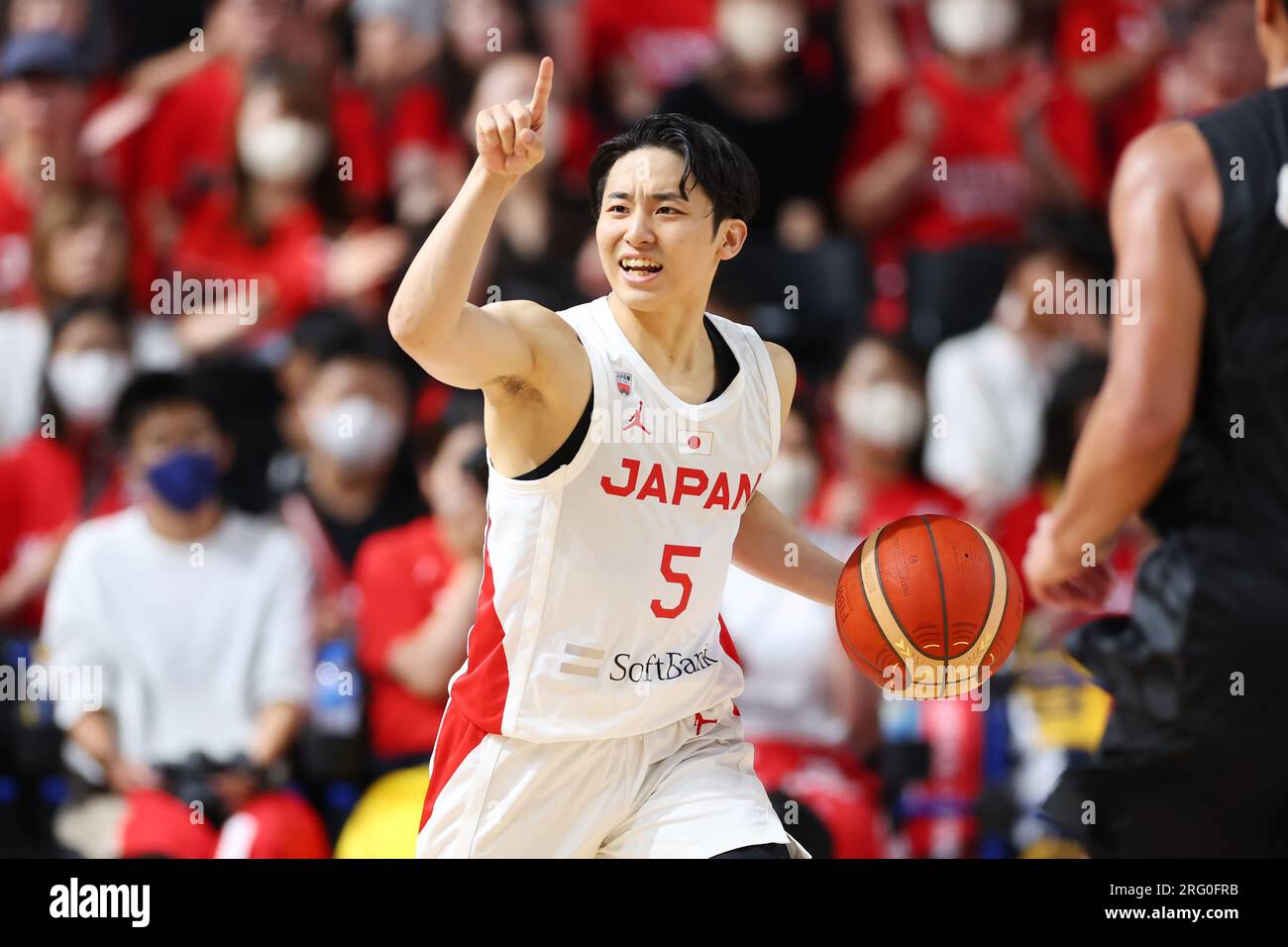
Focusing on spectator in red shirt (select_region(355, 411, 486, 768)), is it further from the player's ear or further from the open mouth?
the open mouth

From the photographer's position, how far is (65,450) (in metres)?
6.87

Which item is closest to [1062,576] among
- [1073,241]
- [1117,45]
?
[1073,241]

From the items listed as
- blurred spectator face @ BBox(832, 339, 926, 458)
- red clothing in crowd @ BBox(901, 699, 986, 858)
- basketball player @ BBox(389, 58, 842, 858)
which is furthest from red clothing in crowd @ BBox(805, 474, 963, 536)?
basketball player @ BBox(389, 58, 842, 858)

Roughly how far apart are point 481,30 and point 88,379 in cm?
229

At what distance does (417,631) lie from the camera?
593 cm

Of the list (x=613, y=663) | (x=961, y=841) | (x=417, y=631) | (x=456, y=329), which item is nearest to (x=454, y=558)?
(x=417, y=631)

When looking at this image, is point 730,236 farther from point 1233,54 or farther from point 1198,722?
point 1233,54

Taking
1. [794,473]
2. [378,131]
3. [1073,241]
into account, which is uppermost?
[378,131]

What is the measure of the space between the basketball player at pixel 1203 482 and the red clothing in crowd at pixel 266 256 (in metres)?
3.78

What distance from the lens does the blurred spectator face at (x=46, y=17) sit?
7.69 metres

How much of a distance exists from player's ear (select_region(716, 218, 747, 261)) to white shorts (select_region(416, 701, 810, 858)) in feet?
3.62

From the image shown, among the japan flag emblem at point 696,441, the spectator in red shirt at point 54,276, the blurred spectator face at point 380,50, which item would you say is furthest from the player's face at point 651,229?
the blurred spectator face at point 380,50

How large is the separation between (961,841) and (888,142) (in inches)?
127
